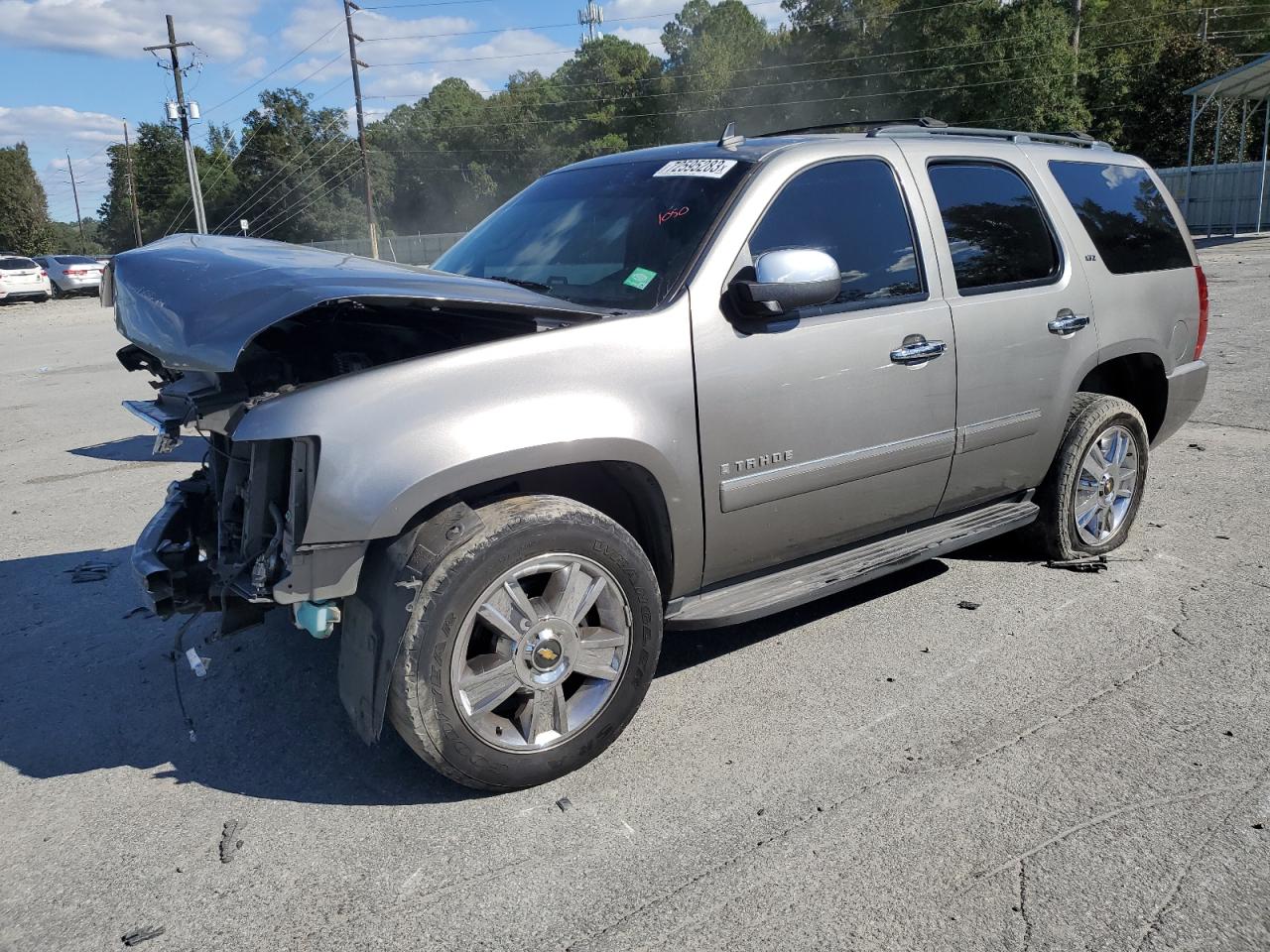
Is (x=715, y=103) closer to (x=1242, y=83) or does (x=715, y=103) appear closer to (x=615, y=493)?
(x=1242, y=83)

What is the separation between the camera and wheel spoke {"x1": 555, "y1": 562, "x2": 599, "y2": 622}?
9.92 feet

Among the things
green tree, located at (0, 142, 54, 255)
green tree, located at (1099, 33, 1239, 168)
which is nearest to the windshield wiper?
green tree, located at (1099, 33, 1239, 168)

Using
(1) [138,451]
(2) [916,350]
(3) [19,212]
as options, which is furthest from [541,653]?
(3) [19,212]

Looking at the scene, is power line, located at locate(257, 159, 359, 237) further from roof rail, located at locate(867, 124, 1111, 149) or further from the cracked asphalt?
roof rail, located at locate(867, 124, 1111, 149)

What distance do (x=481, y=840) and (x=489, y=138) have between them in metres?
88.1

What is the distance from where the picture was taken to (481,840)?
2.83 metres

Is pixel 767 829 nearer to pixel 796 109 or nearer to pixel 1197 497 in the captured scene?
pixel 1197 497

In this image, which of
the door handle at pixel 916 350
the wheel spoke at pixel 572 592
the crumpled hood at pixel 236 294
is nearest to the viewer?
the crumpled hood at pixel 236 294

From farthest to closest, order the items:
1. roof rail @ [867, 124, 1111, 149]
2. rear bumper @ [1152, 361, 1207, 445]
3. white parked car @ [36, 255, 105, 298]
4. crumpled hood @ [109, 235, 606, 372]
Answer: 1. white parked car @ [36, 255, 105, 298]
2. rear bumper @ [1152, 361, 1207, 445]
3. roof rail @ [867, 124, 1111, 149]
4. crumpled hood @ [109, 235, 606, 372]

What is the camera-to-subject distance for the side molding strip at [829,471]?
11.1ft

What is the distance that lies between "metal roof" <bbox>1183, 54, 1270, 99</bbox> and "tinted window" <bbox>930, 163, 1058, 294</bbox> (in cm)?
2395

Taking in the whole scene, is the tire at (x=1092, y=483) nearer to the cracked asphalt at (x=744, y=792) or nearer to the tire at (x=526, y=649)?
the cracked asphalt at (x=744, y=792)

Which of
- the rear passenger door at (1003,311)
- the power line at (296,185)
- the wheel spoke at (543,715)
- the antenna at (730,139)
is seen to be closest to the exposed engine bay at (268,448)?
the wheel spoke at (543,715)

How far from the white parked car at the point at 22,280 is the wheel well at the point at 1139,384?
33.9 m
